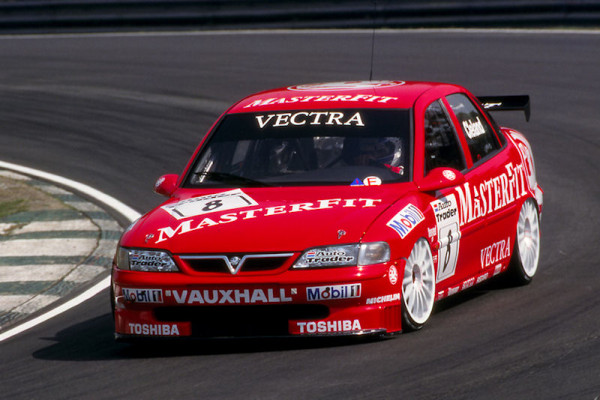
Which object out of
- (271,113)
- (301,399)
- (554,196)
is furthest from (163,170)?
(301,399)

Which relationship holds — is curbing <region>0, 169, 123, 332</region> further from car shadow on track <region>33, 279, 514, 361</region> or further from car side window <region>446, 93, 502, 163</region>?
car side window <region>446, 93, 502, 163</region>

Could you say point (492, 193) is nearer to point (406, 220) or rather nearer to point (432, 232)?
point (432, 232)

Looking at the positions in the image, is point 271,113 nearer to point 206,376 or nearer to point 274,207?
point 274,207

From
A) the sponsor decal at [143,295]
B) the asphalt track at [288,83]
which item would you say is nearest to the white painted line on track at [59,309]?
the asphalt track at [288,83]

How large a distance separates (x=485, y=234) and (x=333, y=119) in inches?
46.7

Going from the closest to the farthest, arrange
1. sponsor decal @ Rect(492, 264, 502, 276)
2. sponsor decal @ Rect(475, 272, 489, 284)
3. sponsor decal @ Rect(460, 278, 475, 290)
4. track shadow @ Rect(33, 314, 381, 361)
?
track shadow @ Rect(33, 314, 381, 361) < sponsor decal @ Rect(460, 278, 475, 290) < sponsor decal @ Rect(475, 272, 489, 284) < sponsor decal @ Rect(492, 264, 502, 276)

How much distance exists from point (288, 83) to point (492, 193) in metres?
10.9

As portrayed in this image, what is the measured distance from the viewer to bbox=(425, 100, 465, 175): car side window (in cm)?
789

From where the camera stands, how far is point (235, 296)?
21.6ft

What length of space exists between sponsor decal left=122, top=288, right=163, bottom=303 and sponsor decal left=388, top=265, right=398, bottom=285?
1171mm

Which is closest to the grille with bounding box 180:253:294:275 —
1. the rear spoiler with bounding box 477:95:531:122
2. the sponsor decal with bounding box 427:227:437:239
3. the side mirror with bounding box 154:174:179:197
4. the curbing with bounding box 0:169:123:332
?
the sponsor decal with bounding box 427:227:437:239

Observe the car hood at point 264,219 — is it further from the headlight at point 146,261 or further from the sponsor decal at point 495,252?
the sponsor decal at point 495,252

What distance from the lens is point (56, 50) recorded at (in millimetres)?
23219

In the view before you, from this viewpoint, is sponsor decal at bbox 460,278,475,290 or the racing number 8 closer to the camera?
the racing number 8
